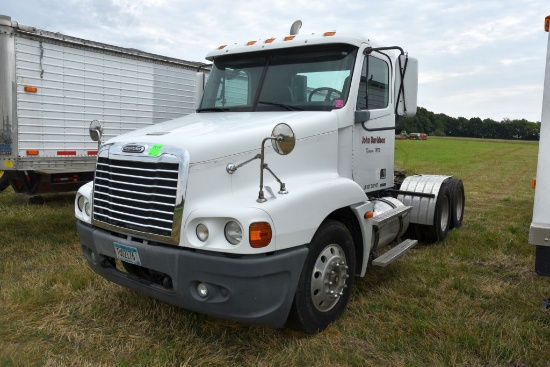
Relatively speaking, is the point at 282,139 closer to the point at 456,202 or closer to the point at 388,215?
the point at 388,215

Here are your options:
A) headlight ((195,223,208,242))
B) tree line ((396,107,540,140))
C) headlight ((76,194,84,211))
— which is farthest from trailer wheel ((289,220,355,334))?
tree line ((396,107,540,140))

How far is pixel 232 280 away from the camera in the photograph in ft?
10.3

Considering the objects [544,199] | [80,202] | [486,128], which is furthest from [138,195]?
[486,128]

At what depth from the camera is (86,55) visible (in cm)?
770

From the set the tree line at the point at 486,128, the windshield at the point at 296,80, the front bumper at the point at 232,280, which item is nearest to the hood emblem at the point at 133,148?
the front bumper at the point at 232,280

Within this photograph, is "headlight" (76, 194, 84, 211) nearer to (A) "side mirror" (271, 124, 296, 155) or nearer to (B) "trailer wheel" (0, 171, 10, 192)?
(A) "side mirror" (271, 124, 296, 155)

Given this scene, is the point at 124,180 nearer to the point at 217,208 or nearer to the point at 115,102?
the point at 217,208

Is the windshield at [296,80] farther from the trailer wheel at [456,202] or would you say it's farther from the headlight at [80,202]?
the trailer wheel at [456,202]

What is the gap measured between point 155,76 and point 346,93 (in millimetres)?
5363

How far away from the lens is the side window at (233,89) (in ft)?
16.2

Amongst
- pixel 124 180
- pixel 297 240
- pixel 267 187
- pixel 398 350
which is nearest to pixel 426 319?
pixel 398 350

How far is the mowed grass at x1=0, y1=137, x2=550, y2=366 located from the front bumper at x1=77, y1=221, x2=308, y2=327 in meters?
0.43

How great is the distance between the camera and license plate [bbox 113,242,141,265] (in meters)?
3.51

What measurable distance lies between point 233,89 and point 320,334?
8.96 feet
